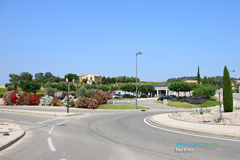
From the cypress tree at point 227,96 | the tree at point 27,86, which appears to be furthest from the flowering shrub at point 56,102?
the cypress tree at point 227,96

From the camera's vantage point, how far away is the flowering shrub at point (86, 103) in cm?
2862

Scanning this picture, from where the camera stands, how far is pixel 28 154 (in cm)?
644

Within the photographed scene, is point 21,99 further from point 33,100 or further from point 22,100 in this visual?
point 33,100

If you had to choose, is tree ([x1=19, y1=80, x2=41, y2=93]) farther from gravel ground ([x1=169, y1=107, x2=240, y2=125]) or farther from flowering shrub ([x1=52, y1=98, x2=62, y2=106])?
gravel ground ([x1=169, y1=107, x2=240, y2=125])

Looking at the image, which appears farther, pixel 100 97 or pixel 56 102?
pixel 56 102

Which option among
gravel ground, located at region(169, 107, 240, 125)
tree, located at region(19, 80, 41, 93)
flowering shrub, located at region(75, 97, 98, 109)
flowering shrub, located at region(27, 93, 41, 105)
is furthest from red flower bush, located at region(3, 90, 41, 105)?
gravel ground, located at region(169, 107, 240, 125)

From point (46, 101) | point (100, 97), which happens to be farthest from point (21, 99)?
point (100, 97)

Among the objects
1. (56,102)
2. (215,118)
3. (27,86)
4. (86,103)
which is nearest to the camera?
(215,118)

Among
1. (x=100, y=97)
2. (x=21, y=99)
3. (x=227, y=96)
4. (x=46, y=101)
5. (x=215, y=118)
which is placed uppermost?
(x=227, y=96)

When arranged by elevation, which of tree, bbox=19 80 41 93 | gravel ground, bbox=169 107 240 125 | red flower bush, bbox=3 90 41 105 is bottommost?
gravel ground, bbox=169 107 240 125

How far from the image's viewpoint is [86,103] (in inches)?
1141

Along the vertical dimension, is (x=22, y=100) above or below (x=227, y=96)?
below

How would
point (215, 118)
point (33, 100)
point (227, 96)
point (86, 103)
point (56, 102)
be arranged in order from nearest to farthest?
point (215, 118) < point (227, 96) < point (86, 103) < point (56, 102) < point (33, 100)

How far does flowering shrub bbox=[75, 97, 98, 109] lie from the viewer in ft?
93.9
